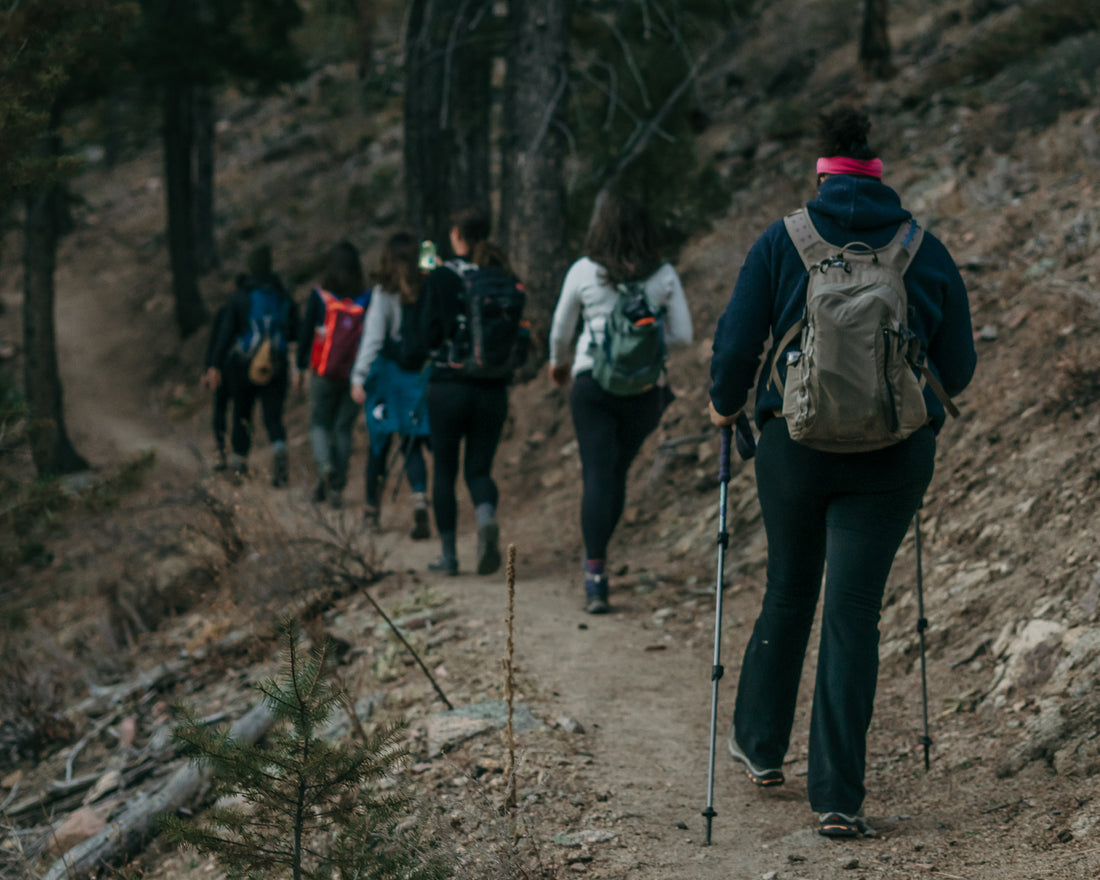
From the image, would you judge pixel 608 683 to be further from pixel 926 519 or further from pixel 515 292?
pixel 515 292

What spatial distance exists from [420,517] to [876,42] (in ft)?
35.4

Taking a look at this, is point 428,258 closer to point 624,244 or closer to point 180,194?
point 624,244

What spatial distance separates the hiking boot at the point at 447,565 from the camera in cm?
690

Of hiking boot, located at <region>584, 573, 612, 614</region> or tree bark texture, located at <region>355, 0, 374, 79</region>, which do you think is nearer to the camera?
hiking boot, located at <region>584, 573, 612, 614</region>

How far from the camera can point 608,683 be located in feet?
16.8

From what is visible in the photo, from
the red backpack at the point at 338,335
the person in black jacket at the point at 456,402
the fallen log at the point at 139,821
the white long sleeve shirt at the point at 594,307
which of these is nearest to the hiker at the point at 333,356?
the red backpack at the point at 338,335

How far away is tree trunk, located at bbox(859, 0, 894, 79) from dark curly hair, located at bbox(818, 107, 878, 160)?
41.2 ft

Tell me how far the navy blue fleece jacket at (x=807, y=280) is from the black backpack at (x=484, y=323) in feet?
9.71

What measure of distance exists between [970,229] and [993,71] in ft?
17.2

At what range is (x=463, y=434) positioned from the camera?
22.1 feet

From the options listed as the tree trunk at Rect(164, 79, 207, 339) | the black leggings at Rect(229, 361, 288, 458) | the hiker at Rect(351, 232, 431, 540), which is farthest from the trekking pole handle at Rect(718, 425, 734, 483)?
the tree trunk at Rect(164, 79, 207, 339)

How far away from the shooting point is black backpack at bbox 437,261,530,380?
21.1ft

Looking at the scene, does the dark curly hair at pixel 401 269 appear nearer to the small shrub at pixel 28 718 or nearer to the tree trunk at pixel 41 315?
the small shrub at pixel 28 718

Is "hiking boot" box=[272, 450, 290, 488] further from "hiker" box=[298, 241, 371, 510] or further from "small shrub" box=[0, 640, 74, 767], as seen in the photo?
"small shrub" box=[0, 640, 74, 767]
